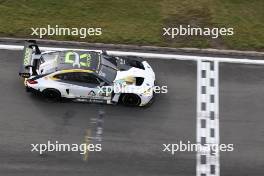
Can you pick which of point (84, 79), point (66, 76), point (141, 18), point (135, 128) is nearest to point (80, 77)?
point (84, 79)

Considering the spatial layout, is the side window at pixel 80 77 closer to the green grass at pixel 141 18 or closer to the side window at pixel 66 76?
the side window at pixel 66 76

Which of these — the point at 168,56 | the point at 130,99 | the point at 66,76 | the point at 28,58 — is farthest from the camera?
the point at 168,56

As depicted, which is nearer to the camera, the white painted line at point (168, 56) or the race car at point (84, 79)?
the race car at point (84, 79)

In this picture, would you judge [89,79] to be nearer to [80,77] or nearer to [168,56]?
[80,77]

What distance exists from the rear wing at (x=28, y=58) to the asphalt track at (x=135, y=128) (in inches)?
29.1

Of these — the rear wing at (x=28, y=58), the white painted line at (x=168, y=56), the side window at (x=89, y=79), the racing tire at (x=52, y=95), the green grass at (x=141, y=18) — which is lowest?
the racing tire at (x=52, y=95)

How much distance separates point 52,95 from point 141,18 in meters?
5.24

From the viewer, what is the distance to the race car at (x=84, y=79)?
16.5 m

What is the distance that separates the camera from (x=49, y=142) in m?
15.6

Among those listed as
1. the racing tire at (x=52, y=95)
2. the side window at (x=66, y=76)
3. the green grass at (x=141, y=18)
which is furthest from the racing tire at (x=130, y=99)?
the green grass at (x=141, y=18)

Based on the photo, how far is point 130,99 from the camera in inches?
661

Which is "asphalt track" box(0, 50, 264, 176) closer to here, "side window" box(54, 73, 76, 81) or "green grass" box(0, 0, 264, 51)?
"side window" box(54, 73, 76, 81)

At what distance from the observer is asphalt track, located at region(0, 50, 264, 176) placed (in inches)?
595

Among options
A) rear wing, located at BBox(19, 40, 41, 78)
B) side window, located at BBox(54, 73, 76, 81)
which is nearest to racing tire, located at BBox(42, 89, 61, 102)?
side window, located at BBox(54, 73, 76, 81)
